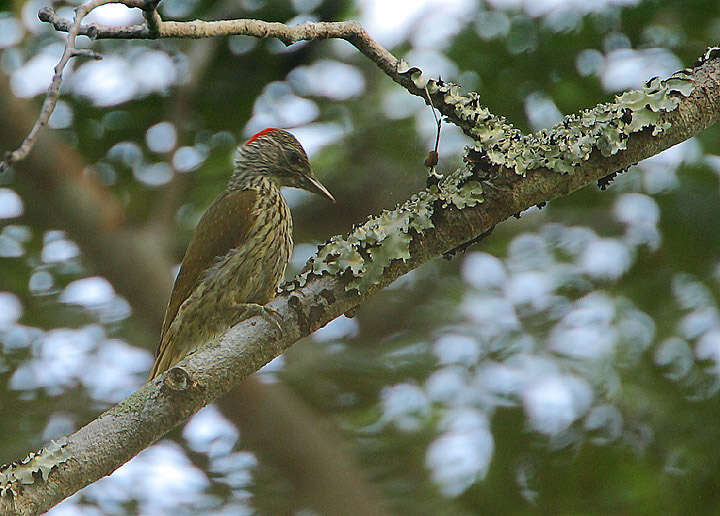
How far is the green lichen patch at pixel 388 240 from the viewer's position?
207 cm

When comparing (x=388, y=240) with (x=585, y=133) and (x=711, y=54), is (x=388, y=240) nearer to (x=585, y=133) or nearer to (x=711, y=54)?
(x=585, y=133)

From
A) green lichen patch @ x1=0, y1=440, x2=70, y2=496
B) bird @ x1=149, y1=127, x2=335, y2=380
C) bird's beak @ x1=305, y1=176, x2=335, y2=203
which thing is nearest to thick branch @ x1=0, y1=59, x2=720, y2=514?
green lichen patch @ x1=0, y1=440, x2=70, y2=496

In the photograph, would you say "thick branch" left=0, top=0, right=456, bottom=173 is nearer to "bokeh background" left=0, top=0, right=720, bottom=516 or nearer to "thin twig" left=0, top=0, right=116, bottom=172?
"thin twig" left=0, top=0, right=116, bottom=172

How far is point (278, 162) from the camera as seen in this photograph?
4.37 m

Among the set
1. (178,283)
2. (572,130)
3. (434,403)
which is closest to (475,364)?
(434,403)

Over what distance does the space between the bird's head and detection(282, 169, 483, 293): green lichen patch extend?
2.11 m

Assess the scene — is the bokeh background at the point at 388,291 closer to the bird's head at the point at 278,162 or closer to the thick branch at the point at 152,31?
the bird's head at the point at 278,162

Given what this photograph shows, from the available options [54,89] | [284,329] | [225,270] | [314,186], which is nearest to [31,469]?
[284,329]

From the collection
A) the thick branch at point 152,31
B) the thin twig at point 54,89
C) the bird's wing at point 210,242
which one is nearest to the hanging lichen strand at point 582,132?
the thick branch at point 152,31

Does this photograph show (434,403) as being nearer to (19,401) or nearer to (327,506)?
(327,506)

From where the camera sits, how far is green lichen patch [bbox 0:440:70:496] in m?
1.75

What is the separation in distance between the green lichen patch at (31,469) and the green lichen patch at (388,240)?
25.2 inches

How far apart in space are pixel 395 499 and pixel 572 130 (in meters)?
3.72

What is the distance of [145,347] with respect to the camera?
5.68m
